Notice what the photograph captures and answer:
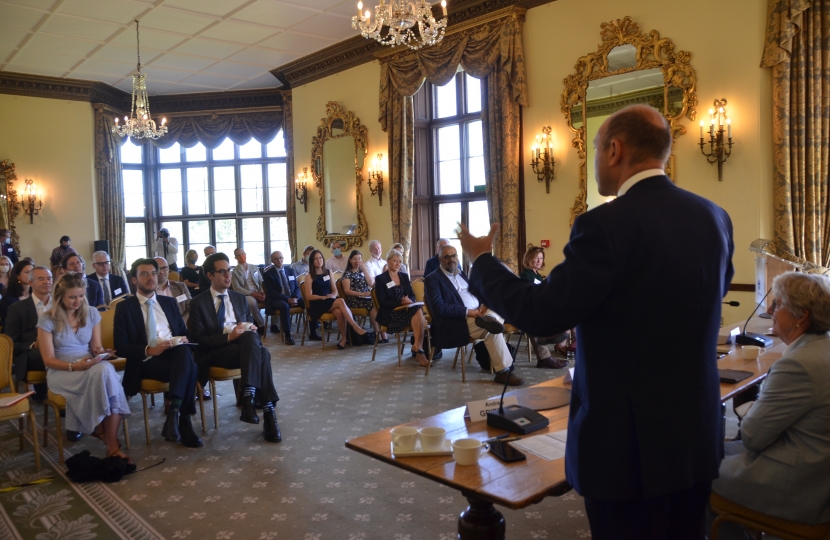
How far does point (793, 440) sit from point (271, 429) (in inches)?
132

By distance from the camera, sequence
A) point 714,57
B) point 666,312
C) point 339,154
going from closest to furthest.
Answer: point 666,312, point 714,57, point 339,154

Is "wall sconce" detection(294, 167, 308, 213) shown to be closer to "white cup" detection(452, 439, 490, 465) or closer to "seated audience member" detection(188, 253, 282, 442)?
"seated audience member" detection(188, 253, 282, 442)

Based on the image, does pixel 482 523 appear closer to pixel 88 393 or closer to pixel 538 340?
pixel 88 393

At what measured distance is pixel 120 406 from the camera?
4.24m

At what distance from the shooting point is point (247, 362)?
15.5ft

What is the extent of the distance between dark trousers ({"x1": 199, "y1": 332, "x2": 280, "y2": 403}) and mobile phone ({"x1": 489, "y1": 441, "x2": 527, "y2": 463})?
286 cm

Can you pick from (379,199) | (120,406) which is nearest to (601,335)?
(120,406)

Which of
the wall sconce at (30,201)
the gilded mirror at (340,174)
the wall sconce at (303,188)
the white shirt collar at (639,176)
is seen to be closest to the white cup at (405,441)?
the white shirt collar at (639,176)

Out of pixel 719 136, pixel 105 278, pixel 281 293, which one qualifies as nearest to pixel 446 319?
pixel 719 136

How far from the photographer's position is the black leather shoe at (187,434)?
449 cm

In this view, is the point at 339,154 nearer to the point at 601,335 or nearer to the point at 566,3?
the point at 566,3

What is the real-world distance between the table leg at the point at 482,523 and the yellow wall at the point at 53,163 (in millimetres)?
12420

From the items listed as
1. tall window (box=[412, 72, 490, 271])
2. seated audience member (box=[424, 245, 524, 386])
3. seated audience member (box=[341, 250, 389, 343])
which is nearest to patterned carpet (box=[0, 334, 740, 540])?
seated audience member (box=[424, 245, 524, 386])

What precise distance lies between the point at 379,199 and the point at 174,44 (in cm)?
409
